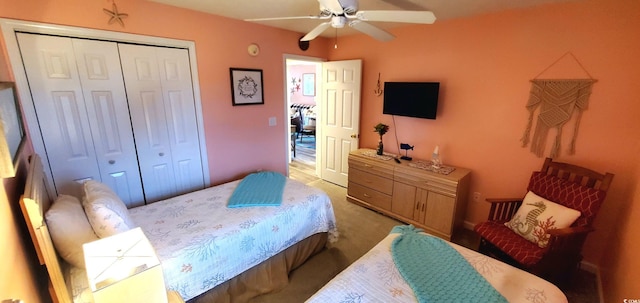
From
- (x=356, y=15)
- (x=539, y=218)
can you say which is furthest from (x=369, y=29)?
(x=539, y=218)

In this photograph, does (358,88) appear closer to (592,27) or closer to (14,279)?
(592,27)

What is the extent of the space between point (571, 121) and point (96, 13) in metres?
4.12

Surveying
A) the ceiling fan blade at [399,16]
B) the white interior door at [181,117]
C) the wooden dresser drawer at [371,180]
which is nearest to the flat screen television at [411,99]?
the wooden dresser drawer at [371,180]

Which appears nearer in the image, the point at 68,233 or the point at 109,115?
the point at 68,233

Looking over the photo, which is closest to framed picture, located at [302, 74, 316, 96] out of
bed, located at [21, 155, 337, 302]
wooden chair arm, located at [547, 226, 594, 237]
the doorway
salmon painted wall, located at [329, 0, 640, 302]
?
the doorway

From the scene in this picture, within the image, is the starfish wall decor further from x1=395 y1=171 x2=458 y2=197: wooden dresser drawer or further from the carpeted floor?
x1=395 y1=171 x2=458 y2=197: wooden dresser drawer

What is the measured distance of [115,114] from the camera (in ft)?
7.56

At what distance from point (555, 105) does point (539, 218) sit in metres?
1.03

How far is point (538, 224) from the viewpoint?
2.06 m

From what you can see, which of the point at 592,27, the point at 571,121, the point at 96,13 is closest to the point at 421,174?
the point at 571,121

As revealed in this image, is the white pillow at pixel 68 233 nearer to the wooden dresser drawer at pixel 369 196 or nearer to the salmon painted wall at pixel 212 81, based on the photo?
the salmon painted wall at pixel 212 81

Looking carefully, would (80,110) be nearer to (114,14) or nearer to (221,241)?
(114,14)

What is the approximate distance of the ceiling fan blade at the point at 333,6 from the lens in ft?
4.90

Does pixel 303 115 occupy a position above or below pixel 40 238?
above
